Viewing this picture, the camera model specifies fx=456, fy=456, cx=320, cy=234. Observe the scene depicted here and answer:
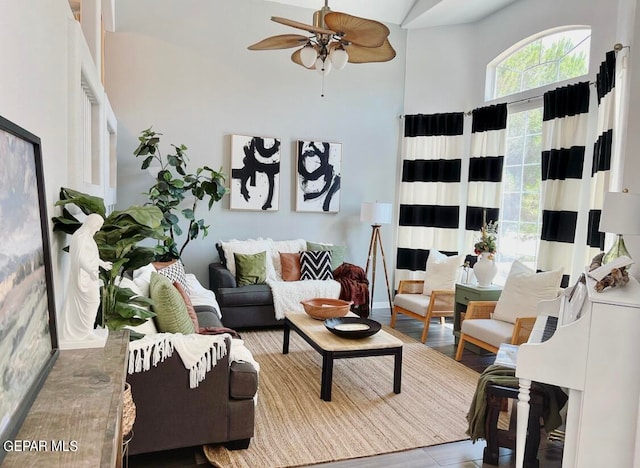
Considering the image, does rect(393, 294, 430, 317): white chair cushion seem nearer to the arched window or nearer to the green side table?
the green side table

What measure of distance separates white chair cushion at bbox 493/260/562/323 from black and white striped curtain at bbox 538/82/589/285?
0.63 m

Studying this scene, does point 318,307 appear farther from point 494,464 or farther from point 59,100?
point 59,100

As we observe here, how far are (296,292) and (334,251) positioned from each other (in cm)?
89

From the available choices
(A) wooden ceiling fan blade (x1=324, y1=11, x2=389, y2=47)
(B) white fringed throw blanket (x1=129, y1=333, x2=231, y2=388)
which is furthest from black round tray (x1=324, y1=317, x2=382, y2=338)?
(A) wooden ceiling fan blade (x1=324, y1=11, x2=389, y2=47)

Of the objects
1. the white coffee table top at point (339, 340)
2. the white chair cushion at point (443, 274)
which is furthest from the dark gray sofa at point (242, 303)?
the white chair cushion at point (443, 274)

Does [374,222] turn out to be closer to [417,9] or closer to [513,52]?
[513,52]

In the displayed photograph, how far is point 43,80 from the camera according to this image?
156cm

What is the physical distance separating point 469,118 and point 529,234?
5.71 ft

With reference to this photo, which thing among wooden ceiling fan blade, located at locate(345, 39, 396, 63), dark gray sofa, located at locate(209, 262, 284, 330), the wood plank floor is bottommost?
the wood plank floor

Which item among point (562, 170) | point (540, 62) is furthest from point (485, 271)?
point (540, 62)

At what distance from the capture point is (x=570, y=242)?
4.32 m

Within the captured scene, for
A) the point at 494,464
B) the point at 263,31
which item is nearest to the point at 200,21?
the point at 263,31

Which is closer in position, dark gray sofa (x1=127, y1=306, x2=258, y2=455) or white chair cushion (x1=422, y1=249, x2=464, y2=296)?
dark gray sofa (x1=127, y1=306, x2=258, y2=455)

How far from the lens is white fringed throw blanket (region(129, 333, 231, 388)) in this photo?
2.30m
